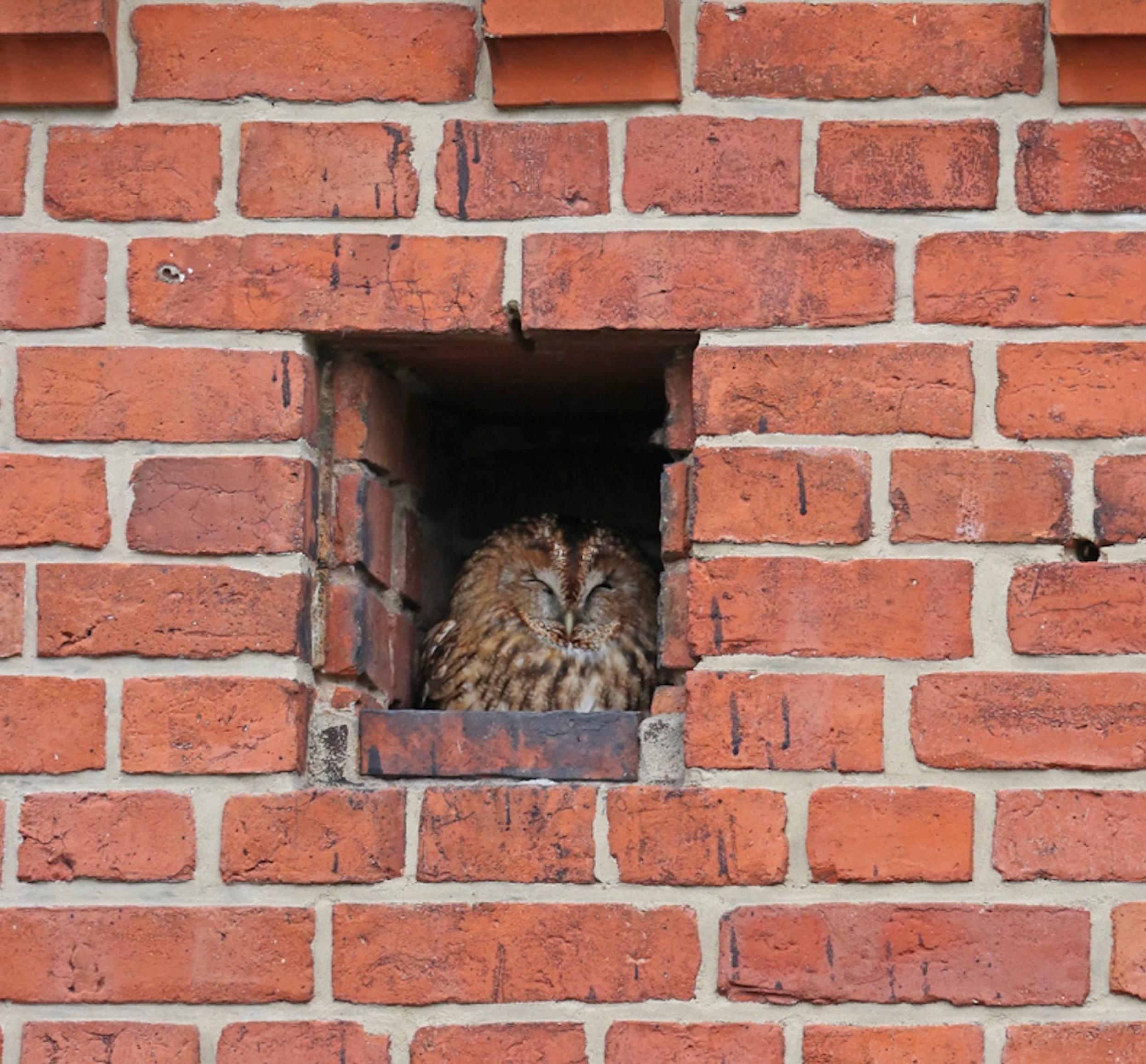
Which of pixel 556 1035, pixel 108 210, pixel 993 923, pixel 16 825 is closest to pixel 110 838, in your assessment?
pixel 16 825

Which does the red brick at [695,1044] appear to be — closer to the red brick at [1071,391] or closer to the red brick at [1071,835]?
the red brick at [1071,835]

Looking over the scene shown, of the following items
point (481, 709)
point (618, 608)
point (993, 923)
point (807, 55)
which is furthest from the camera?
point (618, 608)

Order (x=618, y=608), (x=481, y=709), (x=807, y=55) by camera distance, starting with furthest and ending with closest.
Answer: (x=618, y=608)
(x=481, y=709)
(x=807, y=55)

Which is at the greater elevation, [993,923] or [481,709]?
[481,709]

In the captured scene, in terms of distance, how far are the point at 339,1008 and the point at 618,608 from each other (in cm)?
99

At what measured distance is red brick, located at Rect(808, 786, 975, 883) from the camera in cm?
209

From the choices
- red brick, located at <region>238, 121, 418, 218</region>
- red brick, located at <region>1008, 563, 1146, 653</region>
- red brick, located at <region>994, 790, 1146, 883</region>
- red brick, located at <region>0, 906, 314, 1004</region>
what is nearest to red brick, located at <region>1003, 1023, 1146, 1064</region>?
red brick, located at <region>994, 790, 1146, 883</region>

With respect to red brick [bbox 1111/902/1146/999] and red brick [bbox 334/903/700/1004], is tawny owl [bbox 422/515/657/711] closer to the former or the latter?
red brick [bbox 334/903/700/1004]

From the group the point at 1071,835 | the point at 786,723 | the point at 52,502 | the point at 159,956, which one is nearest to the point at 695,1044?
the point at 786,723

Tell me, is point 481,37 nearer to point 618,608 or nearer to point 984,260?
point 984,260

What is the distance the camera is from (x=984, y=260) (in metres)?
2.18

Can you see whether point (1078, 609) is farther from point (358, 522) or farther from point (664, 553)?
point (358, 522)

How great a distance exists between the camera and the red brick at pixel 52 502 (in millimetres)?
2182

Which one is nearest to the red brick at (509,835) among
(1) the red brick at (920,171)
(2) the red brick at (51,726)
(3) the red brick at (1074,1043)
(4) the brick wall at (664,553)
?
(4) the brick wall at (664,553)
